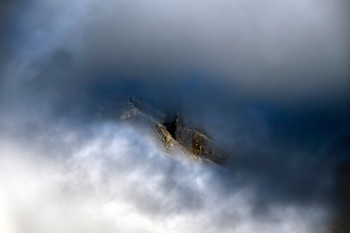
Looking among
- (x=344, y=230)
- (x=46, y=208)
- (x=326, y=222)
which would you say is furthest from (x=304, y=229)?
(x=46, y=208)

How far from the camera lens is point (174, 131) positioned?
4670 inches

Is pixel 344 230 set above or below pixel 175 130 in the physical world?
below

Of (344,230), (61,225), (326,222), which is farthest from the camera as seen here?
(61,225)

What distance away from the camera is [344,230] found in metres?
86.7

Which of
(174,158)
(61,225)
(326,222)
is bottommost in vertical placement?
(61,225)

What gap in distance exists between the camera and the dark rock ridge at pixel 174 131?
11700 cm

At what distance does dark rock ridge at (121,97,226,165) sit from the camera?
384 feet

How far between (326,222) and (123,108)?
195 feet

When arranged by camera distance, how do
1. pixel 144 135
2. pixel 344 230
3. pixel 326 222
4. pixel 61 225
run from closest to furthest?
1. pixel 344 230
2. pixel 326 222
3. pixel 61 225
4. pixel 144 135

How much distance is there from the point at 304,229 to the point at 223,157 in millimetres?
29865

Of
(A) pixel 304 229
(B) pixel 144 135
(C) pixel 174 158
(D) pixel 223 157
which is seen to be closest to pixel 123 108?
(B) pixel 144 135

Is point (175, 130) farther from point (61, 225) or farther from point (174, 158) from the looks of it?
point (61, 225)

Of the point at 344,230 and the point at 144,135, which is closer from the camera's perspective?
the point at 344,230

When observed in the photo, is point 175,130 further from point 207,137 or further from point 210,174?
point 210,174
